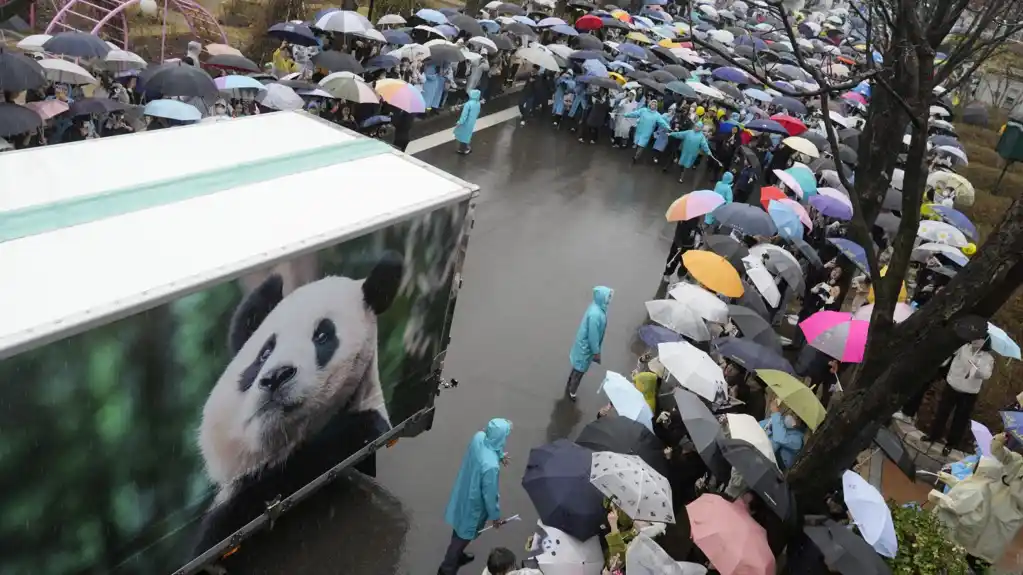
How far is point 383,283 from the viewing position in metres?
5.71

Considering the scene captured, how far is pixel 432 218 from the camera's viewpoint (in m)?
5.92

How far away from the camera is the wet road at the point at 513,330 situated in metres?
6.77

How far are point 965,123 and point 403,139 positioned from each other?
2437 cm

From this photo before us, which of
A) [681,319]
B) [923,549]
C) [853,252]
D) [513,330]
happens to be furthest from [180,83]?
[923,549]

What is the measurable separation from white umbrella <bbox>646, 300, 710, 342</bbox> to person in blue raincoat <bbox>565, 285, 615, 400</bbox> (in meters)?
0.53

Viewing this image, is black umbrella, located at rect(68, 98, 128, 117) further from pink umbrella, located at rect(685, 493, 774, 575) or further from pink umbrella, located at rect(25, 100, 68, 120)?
pink umbrella, located at rect(685, 493, 774, 575)

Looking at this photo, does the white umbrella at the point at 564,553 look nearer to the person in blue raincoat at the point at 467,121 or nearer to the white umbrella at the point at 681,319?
the white umbrella at the point at 681,319

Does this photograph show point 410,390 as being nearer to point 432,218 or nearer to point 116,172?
point 432,218

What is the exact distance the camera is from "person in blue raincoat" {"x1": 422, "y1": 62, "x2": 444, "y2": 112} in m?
16.2

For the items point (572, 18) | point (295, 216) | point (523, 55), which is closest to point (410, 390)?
point (295, 216)

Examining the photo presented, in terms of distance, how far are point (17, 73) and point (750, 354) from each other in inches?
358

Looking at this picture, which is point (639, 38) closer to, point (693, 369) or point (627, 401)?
point (693, 369)

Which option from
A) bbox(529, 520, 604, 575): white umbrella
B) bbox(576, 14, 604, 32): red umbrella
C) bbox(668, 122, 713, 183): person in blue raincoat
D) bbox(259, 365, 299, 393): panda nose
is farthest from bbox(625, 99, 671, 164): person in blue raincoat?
bbox(259, 365, 299, 393): panda nose

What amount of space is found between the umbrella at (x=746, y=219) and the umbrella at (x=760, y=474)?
17.2 ft
